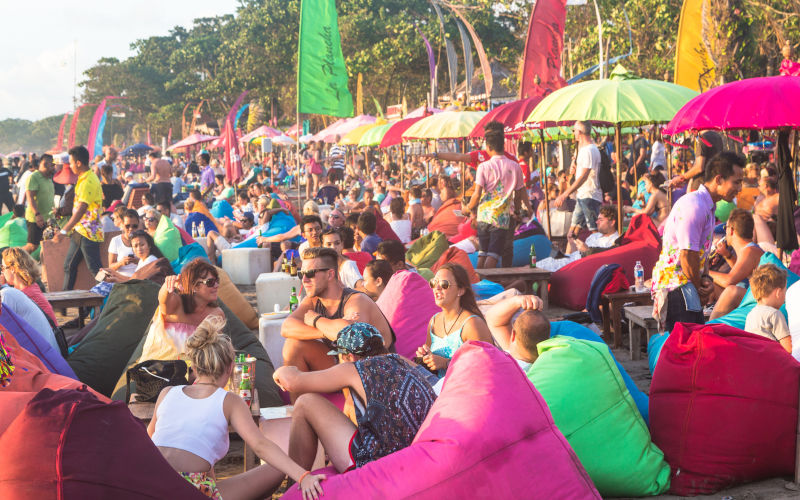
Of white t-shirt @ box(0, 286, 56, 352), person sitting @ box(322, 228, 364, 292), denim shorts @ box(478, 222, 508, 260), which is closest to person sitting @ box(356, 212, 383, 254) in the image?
denim shorts @ box(478, 222, 508, 260)

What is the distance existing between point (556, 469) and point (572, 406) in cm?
88

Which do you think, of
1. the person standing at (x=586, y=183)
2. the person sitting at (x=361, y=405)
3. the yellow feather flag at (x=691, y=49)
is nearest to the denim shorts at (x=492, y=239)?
the person standing at (x=586, y=183)

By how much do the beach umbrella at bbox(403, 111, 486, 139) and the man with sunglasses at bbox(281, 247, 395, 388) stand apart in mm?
8606

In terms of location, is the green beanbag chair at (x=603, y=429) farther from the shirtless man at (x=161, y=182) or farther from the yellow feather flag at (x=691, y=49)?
the shirtless man at (x=161, y=182)

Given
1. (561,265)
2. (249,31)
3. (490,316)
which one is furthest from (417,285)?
(249,31)

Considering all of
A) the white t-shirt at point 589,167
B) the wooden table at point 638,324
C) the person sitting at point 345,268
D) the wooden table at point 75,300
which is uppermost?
the white t-shirt at point 589,167

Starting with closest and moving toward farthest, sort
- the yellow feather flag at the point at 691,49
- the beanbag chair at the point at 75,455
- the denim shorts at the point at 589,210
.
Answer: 1. the beanbag chair at the point at 75,455
2. the denim shorts at the point at 589,210
3. the yellow feather flag at the point at 691,49

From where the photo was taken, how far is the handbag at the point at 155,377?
4.39 meters

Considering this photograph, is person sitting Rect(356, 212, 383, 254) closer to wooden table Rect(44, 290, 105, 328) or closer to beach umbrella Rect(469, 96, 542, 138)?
wooden table Rect(44, 290, 105, 328)

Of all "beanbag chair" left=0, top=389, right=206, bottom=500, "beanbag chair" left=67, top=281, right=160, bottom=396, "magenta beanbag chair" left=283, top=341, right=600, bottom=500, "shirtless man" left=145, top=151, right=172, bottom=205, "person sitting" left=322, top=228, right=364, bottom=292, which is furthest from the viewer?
"shirtless man" left=145, top=151, right=172, bottom=205

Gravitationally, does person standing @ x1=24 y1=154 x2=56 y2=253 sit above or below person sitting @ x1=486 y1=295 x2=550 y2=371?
above

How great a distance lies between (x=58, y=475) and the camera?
2742 mm

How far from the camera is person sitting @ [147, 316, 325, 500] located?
3.42 meters

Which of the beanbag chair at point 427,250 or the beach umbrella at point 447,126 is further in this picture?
A: the beach umbrella at point 447,126
